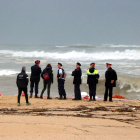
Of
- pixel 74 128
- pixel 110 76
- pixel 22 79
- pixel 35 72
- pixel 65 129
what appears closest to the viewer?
pixel 65 129

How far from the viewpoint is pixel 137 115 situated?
737 cm

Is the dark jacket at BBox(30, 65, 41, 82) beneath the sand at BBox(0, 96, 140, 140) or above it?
above

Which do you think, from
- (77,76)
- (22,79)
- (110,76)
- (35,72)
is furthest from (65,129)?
(35,72)

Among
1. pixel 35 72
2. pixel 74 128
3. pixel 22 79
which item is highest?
pixel 35 72

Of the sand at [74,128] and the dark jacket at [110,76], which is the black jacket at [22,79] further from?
the dark jacket at [110,76]

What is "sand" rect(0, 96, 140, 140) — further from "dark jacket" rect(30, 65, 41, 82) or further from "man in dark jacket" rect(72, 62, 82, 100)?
"dark jacket" rect(30, 65, 41, 82)

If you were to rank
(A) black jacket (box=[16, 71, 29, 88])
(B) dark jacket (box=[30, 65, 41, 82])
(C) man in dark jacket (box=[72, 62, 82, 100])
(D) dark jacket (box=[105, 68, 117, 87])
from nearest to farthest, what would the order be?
(A) black jacket (box=[16, 71, 29, 88]) < (D) dark jacket (box=[105, 68, 117, 87]) < (C) man in dark jacket (box=[72, 62, 82, 100]) < (B) dark jacket (box=[30, 65, 41, 82])

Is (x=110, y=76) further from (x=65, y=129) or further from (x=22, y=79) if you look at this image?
(x=65, y=129)

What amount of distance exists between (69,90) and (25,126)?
9.78m

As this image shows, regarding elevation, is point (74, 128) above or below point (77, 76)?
below

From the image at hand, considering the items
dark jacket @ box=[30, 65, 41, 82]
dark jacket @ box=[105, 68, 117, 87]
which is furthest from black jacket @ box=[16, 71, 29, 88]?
dark jacket @ box=[105, 68, 117, 87]

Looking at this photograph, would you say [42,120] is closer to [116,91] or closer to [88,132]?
[88,132]

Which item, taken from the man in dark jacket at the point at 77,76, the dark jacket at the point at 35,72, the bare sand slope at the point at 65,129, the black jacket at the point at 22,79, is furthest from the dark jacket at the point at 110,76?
the bare sand slope at the point at 65,129

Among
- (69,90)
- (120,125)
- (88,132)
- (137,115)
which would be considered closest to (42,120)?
(88,132)
